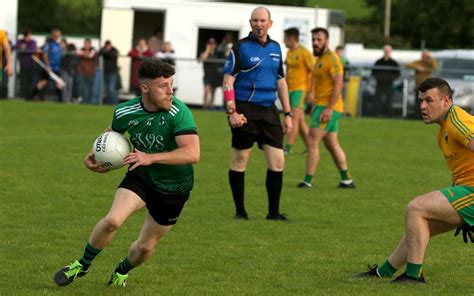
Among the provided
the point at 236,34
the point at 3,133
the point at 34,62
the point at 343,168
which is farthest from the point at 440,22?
the point at 343,168

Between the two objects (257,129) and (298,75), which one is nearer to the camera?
(257,129)

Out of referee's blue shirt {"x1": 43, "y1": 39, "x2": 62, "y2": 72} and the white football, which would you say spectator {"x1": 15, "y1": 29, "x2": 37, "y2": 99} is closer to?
referee's blue shirt {"x1": 43, "y1": 39, "x2": 62, "y2": 72}

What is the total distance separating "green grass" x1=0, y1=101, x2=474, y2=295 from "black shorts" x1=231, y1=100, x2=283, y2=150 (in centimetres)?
82

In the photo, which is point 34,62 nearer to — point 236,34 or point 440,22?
point 236,34

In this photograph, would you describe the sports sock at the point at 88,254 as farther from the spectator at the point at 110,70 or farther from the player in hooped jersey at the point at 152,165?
the spectator at the point at 110,70

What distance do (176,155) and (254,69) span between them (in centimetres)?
444

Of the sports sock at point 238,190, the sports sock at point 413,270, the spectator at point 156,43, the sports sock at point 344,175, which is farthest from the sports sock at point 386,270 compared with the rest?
the spectator at point 156,43

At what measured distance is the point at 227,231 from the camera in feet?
37.3

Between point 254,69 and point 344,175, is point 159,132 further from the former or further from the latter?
point 344,175

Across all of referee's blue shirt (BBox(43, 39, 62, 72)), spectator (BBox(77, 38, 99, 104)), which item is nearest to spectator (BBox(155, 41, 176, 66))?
spectator (BBox(77, 38, 99, 104))

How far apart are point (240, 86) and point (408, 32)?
56982 mm

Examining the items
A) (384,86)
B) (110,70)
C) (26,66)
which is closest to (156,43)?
(110,70)

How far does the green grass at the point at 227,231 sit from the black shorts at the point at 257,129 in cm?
82

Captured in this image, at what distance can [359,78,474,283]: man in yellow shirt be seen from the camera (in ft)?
27.1
